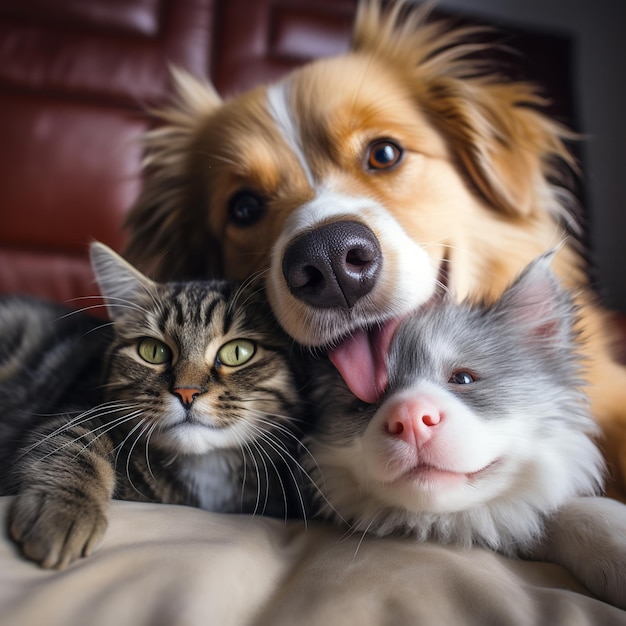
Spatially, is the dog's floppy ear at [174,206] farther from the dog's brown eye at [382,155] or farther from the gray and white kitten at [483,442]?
the gray and white kitten at [483,442]

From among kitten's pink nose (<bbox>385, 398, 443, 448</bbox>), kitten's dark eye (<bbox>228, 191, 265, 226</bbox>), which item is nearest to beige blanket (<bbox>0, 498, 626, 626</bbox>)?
kitten's pink nose (<bbox>385, 398, 443, 448</bbox>)

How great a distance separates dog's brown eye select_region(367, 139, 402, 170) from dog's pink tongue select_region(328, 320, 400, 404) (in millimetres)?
350

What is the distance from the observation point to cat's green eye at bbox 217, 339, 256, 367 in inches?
40.6

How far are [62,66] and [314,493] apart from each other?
2.17 metres

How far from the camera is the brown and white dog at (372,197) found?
3.22 feet

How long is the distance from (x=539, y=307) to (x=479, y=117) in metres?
0.50

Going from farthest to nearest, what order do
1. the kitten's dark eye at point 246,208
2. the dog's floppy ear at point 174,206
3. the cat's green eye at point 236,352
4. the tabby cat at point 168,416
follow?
the dog's floppy ear at point 174,206, the kitten's dark eye at point 246,208, the cat's green eye at point 236,352, the tabby cat at point 168,416

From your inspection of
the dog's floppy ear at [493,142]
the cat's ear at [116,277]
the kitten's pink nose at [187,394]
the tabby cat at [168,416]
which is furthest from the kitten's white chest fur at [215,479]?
the dog's floppy ear at [493,142]

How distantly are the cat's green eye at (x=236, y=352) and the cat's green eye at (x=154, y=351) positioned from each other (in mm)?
91

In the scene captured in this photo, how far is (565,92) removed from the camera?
2611 millimetres

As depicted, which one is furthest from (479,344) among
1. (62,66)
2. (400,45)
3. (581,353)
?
(62,66)

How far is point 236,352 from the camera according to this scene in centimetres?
105

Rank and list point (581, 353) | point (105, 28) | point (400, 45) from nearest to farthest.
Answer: point (581, 353), point (400, 45), point (105, 28)

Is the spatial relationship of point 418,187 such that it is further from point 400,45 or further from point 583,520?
point 583,520
